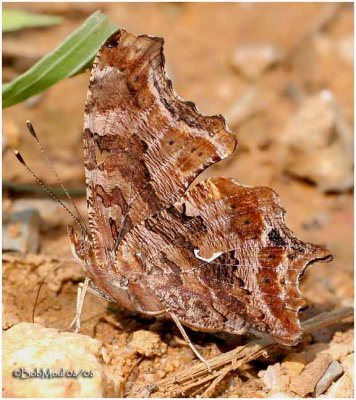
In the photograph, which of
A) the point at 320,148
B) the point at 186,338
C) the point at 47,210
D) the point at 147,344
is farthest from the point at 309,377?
the point at 320,148

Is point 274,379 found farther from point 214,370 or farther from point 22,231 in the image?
point 22,231

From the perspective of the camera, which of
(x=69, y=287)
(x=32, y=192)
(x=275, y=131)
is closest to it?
(x=69, y=287)

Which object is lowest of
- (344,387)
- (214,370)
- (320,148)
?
(344,387)

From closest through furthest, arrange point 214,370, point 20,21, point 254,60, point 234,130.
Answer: point 214,370, point 20,21, point 234,130, point 254,60

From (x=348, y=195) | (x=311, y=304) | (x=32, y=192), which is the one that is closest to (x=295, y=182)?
(x=348, y=195)

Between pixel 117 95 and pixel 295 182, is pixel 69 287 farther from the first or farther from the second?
pixel 295 182

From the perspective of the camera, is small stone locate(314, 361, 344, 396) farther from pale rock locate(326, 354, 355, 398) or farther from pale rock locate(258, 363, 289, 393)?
pale rock locate(258, 363, 289, 393)

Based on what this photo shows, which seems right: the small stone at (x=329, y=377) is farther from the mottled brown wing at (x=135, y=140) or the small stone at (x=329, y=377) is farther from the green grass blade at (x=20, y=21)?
the green grass blade at (x=20, y=21)
